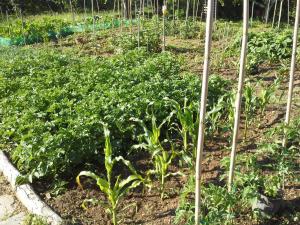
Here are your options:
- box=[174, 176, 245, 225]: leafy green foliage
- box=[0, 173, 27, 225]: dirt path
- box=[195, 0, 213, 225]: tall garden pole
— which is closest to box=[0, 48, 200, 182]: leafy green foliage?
box=[0, 173, 27, 225]: dirt path

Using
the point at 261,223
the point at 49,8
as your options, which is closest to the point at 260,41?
the point at 261,223

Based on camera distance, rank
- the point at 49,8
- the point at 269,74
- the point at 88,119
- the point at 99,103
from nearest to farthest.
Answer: the point at 88,119 < the point at 99,103 < the point at 269,74 < the point at 49,8

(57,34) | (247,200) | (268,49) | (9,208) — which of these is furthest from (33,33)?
(247,200)

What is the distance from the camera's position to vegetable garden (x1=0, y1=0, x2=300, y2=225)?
3.38 meters

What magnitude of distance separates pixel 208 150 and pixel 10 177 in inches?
94.0

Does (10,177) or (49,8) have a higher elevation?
(49,8)

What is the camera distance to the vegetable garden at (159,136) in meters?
3.38

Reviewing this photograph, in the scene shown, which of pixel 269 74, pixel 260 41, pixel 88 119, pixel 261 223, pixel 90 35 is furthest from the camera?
pixel 90 35

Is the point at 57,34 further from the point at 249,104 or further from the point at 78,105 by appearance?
the point at 249,104

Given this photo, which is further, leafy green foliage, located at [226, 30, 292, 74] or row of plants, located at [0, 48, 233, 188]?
leafy green foliage, located at [226, 30, 292, 74]

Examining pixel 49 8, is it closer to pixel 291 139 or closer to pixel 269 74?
pixel 269 74

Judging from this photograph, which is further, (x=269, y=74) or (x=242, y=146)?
(x=269, y=74)

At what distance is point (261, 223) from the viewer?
11.0ft

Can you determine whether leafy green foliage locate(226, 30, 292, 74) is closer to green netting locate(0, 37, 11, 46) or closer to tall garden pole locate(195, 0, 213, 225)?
tall garden pole locate(195, 0, 213, 225)
